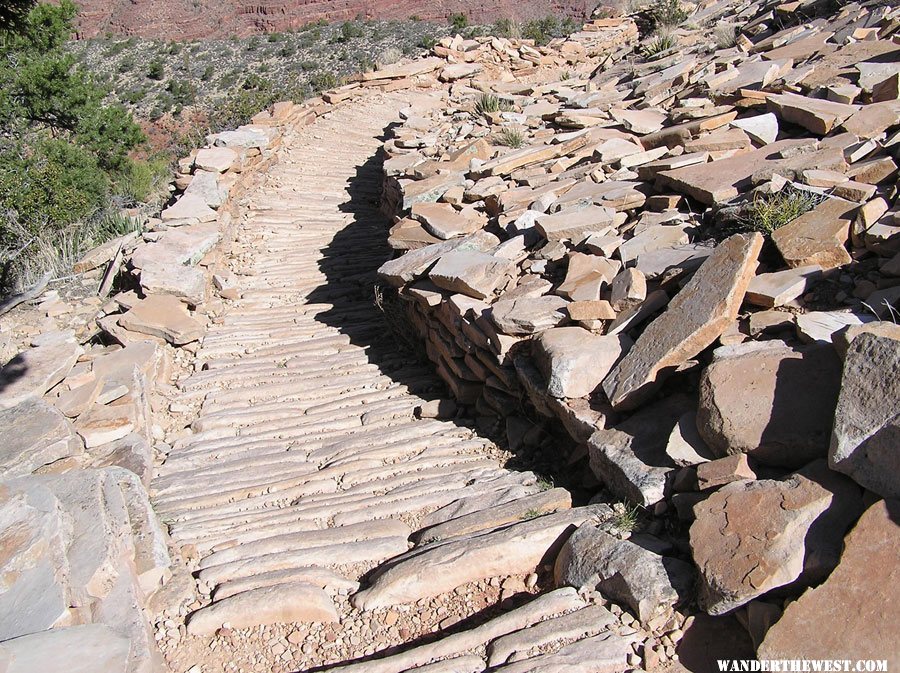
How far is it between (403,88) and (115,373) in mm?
9570

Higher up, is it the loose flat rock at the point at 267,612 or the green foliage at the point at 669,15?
the loose flat rock at the point at 267,612

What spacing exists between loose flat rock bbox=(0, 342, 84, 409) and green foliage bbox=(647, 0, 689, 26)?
11.4 metres

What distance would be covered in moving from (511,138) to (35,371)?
4.91 meters

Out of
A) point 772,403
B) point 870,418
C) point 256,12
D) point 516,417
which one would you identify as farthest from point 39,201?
point 256,12

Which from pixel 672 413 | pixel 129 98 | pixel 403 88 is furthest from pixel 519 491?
pixel 129 98

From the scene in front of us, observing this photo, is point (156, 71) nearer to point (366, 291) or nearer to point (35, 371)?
point (366, 291)

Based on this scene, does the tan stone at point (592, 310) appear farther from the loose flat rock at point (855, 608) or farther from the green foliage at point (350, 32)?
the green foliage at point (350, 32)

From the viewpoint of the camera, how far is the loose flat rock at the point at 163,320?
6.00m

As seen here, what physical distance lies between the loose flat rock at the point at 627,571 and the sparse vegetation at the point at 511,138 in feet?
17.4

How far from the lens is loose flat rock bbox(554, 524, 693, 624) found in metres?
2.56

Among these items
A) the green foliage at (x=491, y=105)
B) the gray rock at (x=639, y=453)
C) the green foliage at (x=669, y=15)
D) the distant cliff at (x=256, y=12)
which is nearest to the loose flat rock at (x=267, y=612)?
the gray rock at (x=639, y=453)

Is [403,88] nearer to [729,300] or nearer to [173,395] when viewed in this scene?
[173,395]

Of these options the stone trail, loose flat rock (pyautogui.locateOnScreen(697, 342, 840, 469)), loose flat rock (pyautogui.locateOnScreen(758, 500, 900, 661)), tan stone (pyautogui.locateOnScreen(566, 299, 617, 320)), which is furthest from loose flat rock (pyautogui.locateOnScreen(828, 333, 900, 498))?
tan stone (pyautogui.locateOnScreen(566, 299, 617, 320))

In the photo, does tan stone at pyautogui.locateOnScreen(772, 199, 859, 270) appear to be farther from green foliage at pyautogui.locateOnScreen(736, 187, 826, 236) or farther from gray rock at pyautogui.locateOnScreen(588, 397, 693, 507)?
gray rock at pyautogui.locateOnScreen(588, 397, 693, 507)
